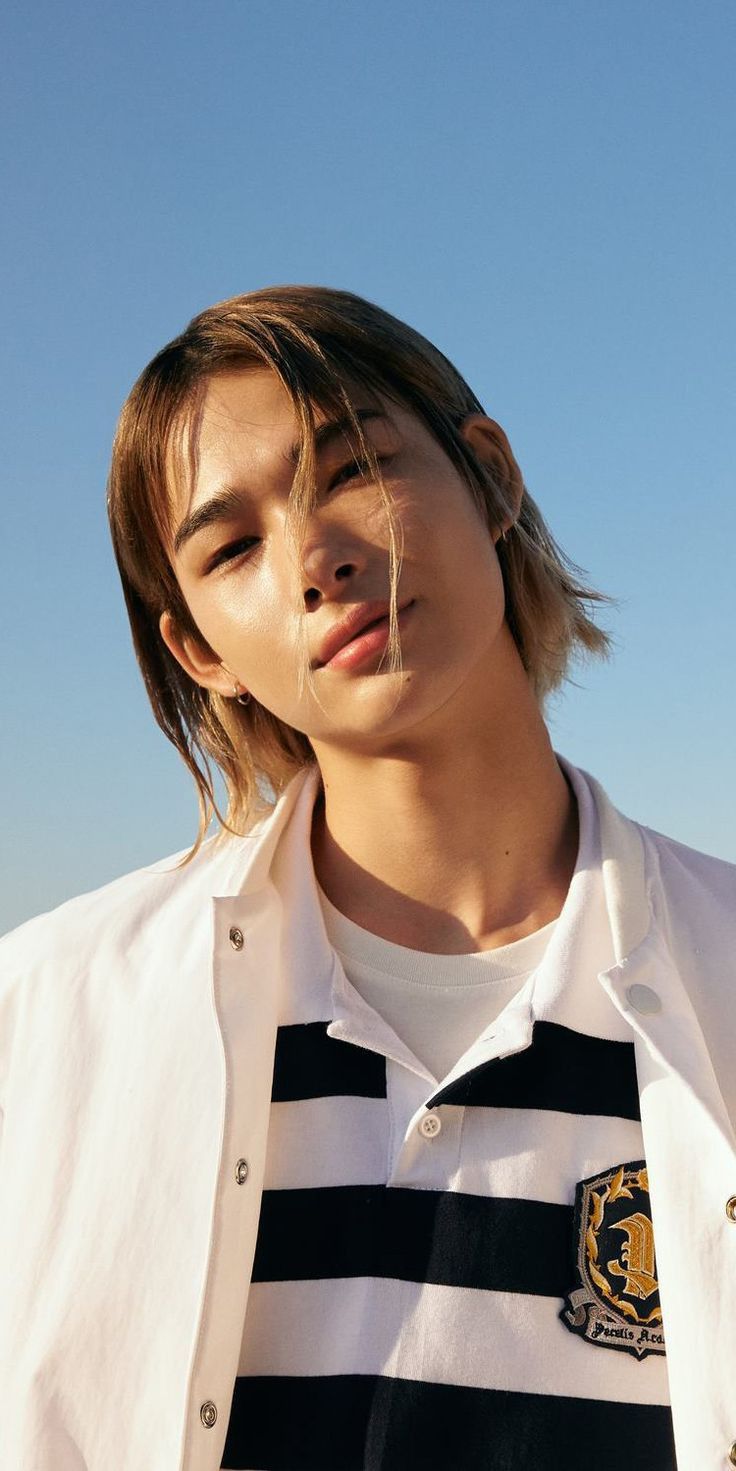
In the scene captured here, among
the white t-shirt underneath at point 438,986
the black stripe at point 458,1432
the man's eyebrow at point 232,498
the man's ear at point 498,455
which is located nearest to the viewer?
the black stripe at point 458,1432

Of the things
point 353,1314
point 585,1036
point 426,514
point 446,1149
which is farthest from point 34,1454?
point 426,514

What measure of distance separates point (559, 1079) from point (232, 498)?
5.17 ft

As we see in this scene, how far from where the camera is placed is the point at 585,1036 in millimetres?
2965

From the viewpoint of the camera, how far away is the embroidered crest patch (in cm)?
268

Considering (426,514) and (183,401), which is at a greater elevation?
(183,401)

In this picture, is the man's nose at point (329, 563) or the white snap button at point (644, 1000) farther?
the man's nose at point (329, 563)

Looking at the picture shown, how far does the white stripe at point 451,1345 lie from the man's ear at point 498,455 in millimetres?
1977

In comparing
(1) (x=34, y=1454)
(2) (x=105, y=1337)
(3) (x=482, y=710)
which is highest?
(3) (x=482, y=710)

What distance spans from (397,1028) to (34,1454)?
3.79 feet

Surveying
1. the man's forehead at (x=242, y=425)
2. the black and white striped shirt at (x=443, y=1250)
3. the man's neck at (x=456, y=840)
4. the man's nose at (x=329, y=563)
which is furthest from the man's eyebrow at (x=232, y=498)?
the black and white striped shirt at (x=443, y=1250)

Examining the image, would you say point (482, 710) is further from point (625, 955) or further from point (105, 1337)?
point (105, 1337)

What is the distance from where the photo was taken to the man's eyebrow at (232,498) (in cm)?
326

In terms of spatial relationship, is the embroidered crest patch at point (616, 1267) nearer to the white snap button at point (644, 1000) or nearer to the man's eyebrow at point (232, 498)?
the white snap button at point (644, 1000)

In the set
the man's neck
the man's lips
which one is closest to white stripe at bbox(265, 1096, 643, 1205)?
the man's neck
